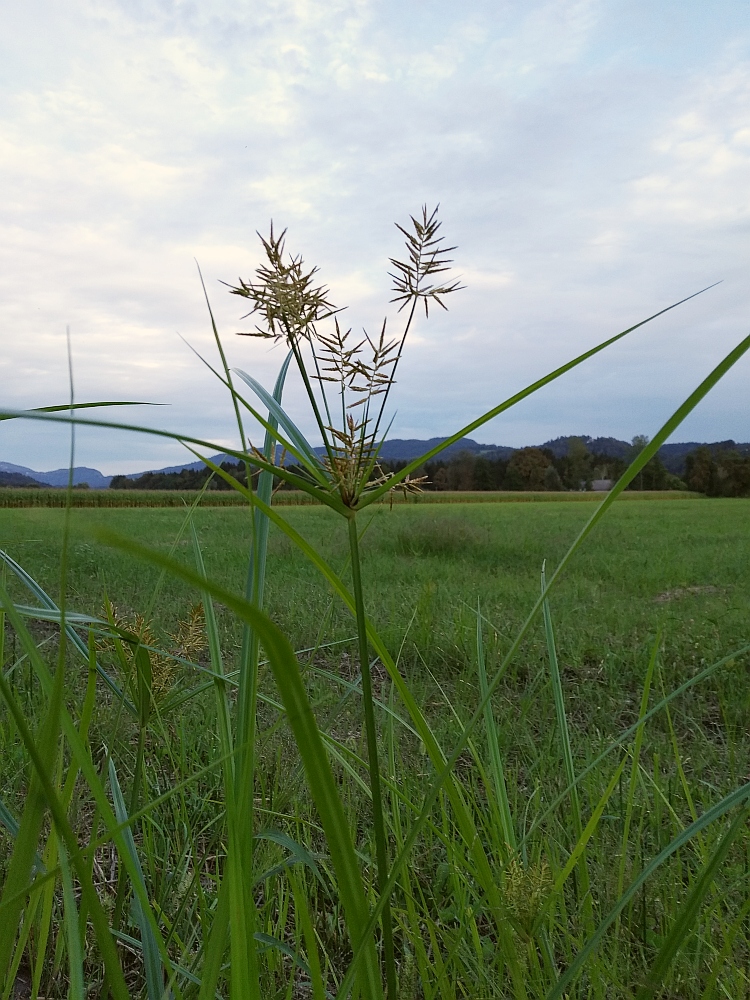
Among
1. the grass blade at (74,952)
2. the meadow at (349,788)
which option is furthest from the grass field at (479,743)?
the grass blade at (74,952)

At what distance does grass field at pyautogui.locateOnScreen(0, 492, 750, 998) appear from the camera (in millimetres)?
956

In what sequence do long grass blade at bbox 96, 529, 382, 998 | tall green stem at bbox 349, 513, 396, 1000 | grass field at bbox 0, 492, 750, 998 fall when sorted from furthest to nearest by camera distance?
grass field at bbox 0, 492, 750, 998
tall green stem at bbox 349, 513, 396, 1000
long grass blade at bbox 96, 529, 382, 998

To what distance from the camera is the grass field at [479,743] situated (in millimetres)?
956

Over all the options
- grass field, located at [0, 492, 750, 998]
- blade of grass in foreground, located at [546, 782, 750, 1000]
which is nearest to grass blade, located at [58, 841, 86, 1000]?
grass field, located at [0, 492, 750, 998]

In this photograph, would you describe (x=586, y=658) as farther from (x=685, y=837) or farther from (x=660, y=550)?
(x=660, y=550)

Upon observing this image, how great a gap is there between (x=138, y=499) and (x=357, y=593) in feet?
70.7

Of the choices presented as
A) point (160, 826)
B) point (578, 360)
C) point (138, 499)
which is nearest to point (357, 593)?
point (578, 360)

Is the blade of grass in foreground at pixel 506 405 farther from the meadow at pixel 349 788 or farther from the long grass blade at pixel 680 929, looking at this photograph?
the long grass blade at pixel 680 929

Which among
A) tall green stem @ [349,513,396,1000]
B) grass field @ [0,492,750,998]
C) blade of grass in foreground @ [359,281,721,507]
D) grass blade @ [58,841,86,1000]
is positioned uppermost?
blade of grass in foreground @ [359,281,721,507]

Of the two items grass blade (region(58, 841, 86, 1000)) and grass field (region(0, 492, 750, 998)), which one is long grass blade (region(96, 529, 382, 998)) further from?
grass blade (region(58, 841, 86, 1000))

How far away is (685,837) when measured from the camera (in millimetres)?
655

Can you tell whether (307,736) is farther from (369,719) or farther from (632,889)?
(632,889)

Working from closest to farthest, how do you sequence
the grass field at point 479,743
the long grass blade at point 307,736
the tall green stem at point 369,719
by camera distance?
the long grass blade at point 307,736 → the tall green stem at point 369,719 → the grass field at point 479,743

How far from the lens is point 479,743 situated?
6.68 feet
